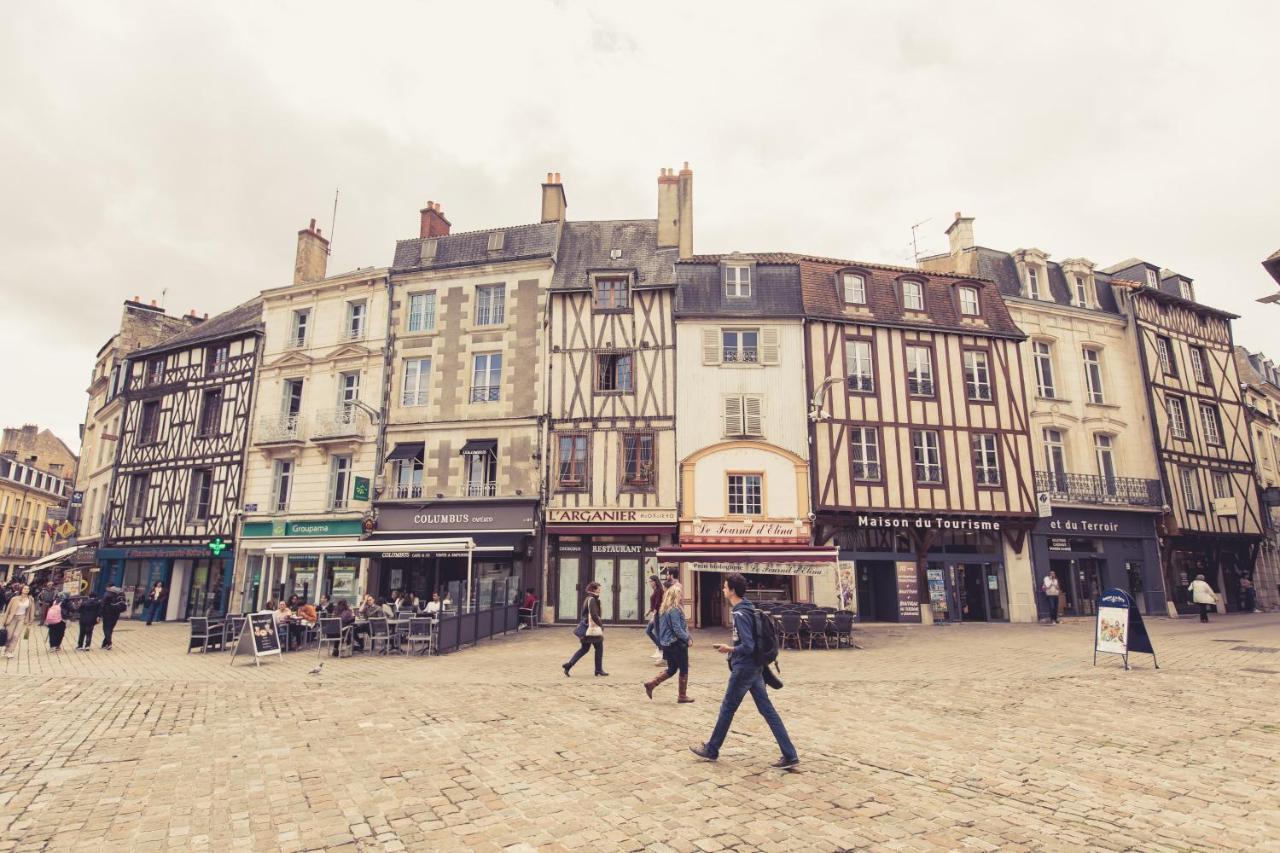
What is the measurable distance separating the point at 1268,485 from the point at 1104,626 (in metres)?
23.7

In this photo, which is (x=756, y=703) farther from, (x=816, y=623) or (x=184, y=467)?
(x=184, y=467)

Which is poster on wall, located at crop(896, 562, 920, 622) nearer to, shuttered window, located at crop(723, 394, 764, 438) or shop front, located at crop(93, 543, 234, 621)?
shuttered window, located at crop(723, 394, 764, 438)

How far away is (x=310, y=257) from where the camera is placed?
2434 cm

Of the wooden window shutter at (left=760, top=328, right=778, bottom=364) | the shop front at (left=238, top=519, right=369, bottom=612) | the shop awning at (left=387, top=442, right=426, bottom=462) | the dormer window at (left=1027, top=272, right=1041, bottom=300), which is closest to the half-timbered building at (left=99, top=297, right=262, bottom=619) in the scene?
the shop front at (left=238, top=519, right=369, bottom=612)

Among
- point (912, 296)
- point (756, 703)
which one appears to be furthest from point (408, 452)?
point (756, 703)

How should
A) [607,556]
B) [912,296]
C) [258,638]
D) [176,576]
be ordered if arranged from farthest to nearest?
[176,576] → [912,296] → [607,556] → [258,638]

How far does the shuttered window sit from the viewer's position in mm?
19141

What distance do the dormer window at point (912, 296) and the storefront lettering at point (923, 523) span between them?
6.56 metres

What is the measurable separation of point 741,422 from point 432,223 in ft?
43.4

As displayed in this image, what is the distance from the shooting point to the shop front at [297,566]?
67.7 ft

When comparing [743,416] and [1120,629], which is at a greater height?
[743,416]

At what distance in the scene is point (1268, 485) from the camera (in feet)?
85.9

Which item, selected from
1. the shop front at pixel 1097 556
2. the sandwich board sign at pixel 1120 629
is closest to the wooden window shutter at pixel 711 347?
the shop front at pixel 1097 556

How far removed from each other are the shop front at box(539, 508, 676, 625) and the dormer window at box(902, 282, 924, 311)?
32.5 ft
